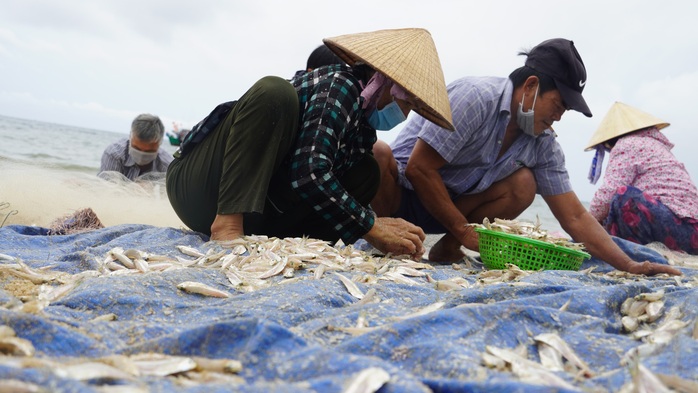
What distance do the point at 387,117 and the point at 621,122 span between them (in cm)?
292

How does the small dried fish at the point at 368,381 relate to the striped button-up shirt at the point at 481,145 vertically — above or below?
below

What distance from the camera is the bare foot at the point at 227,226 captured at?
8.41 feet

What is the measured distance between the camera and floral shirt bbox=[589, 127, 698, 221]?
14.2 feet

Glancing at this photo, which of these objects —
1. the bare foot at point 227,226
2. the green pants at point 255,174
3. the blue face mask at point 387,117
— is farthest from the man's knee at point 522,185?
the bare foot at point 227,226

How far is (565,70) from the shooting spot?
3.12 meters

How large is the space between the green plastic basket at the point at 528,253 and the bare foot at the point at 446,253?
0.77 metres

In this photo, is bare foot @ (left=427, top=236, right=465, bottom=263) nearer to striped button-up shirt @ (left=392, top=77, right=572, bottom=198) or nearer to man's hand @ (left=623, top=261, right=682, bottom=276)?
striped button-up shirt @ (left=392, top=77, right=572, bottom=198)

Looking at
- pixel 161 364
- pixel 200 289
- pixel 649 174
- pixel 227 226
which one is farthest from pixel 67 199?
pixel 649 174

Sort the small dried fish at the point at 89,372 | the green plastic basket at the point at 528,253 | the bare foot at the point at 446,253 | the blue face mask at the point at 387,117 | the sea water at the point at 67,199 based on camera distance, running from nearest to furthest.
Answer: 1. the small dried fish at the point at 89,372
2. the blue face mask at the point at 387,117
3. the green plastic basket at the point at 528,253
4. the bare foot at the point at 446,253
5. the sea water at the point at 67,199

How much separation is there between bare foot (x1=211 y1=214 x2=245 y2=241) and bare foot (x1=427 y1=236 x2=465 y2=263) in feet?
4.67

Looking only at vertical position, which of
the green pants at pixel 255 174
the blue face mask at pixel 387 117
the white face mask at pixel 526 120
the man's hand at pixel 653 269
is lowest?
the man's hand at pixel 653 269

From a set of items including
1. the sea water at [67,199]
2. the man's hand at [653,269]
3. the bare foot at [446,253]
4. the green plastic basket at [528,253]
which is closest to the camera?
the green plastic basket at [528,253]

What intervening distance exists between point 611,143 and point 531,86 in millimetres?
2113

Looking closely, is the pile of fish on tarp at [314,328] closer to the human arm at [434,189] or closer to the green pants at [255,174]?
the green pants at [255,174]
